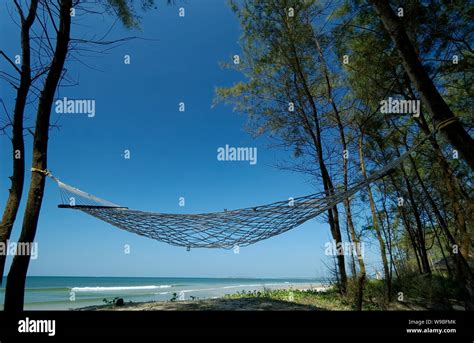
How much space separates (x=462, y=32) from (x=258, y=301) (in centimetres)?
378

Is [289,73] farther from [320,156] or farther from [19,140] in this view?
[19,140]

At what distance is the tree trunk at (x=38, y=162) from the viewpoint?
1906mm

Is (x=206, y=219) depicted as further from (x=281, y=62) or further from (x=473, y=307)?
(x=281, y=62)

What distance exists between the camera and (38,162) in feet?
7.03

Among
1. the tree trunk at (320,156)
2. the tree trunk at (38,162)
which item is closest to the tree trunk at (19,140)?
the tree trunk at (38,162)

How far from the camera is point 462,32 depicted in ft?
11.1

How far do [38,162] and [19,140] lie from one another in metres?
0.19

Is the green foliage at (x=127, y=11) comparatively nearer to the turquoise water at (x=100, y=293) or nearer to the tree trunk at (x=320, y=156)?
the tree trunk at (x=320, y=156)

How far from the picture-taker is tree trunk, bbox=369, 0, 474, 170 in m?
1.93

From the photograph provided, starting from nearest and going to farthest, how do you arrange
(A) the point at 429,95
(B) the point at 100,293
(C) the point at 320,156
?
(A) the point at 429,95 < (C) the point at 320,156 < (B) the point at 100,293

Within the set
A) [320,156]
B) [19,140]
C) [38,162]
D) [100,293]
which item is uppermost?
[320,156]

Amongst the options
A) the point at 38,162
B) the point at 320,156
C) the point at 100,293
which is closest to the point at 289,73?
the point at 320,156

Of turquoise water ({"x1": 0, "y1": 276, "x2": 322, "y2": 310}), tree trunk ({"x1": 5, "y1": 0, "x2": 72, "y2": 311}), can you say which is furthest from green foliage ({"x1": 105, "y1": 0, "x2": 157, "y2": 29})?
turquoise water ({"x1": 0, "y1": 276, "x2": 322, "y2": 310})
